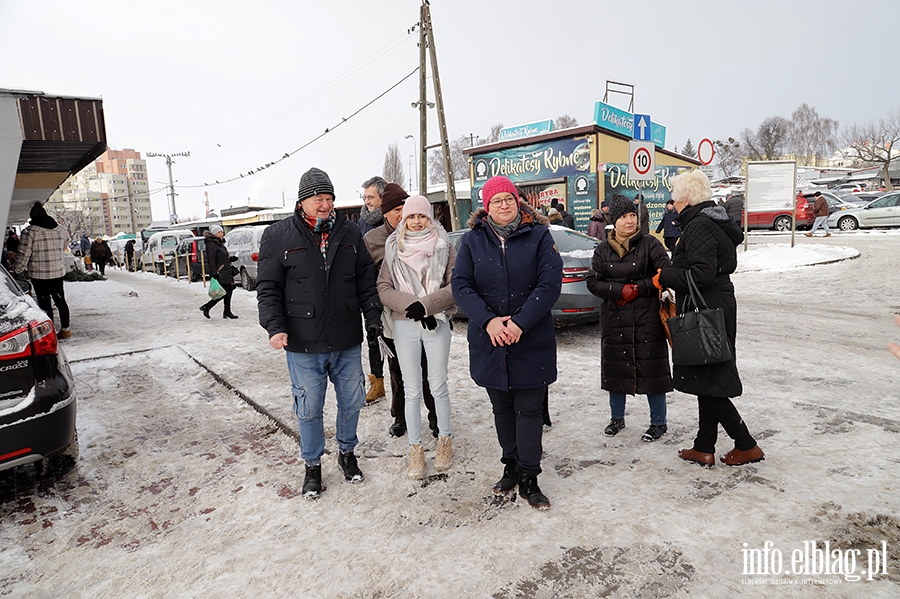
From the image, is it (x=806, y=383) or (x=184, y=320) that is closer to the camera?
(x=806, y=383)

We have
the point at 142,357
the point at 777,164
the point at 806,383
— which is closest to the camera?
the point at 806,383

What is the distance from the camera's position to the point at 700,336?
3.24 meters

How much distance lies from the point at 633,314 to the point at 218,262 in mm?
8445

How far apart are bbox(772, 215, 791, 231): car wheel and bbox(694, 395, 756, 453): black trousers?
77.5 ft

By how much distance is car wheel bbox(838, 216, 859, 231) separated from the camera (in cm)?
2145

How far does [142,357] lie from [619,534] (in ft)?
21.9

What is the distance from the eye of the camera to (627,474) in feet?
11.2

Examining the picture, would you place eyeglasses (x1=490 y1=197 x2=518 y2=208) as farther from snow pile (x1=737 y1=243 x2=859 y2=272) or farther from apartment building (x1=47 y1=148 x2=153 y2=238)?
apartment building (x1=47 y1=148 x2=153 y2=238)

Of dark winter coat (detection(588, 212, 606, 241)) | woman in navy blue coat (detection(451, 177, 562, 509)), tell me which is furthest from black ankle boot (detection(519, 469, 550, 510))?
dark winter coat (detection(588, 212, 606, 241))

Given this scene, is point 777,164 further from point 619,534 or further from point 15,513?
point 15,513

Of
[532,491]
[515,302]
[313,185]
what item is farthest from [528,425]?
[313,185]

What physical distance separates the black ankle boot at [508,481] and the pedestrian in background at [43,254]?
7.91m

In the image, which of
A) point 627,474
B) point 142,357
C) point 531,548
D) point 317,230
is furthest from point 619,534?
point 142,357

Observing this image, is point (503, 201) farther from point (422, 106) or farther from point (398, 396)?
point (422, 106)
